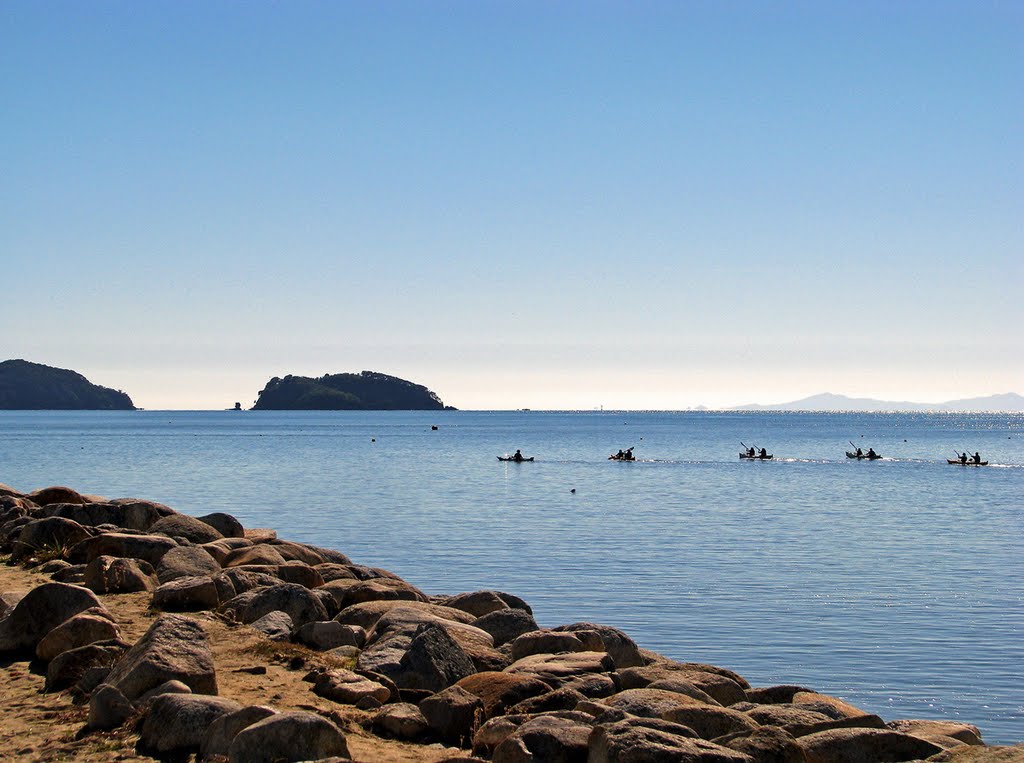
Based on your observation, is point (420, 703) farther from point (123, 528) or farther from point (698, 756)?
point (123, 528)

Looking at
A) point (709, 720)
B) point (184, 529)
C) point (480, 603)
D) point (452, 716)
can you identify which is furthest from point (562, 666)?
point (184, 529)

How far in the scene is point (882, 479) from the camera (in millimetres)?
65688

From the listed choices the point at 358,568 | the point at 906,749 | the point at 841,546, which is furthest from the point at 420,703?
the point at 841,546

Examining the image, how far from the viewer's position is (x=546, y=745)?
8.31 m

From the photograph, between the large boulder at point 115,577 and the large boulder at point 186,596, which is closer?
the large boulder at point 186,596

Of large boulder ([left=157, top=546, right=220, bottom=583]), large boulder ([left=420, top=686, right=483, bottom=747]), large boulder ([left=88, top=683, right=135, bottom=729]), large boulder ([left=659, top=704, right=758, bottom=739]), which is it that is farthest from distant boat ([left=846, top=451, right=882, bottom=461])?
large boulder ([left=88, top=683, right=135, bottom=729])

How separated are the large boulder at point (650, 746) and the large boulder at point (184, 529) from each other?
12.6m

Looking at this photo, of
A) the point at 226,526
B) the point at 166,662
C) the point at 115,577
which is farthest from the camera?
the point at 226,526

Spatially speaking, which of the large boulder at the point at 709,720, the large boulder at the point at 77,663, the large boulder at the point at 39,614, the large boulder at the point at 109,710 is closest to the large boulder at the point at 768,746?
the large boulder at the point at 709,720

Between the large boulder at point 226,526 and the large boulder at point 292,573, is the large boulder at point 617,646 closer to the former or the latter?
the large boulder at point 292,573

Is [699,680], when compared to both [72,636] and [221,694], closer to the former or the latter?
[221,694]

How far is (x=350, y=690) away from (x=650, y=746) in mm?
3535

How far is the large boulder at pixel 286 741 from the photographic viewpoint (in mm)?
7918

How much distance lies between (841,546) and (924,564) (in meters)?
3.90
